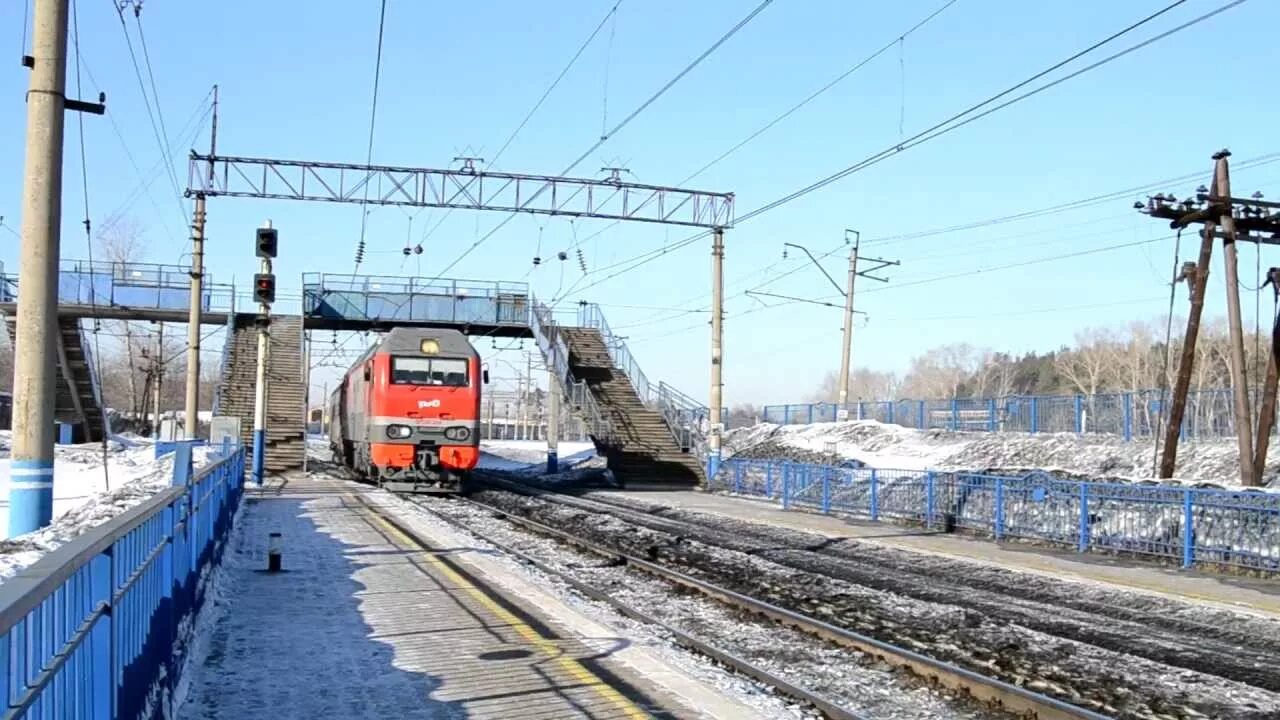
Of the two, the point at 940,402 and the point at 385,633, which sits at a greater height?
the point at 940,402

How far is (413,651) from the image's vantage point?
30.0 ft

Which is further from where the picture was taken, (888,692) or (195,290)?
(195,290)

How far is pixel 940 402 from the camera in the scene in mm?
39250

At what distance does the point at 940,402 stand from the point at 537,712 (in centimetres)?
3377

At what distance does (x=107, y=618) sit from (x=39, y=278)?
698 cm

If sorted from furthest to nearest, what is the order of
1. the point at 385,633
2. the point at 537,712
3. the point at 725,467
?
the point at 725,467, the point at 385,633, the point at 537,712

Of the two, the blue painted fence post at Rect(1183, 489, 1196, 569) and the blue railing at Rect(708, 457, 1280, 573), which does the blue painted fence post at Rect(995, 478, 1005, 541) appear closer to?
the blue railing at Rect(708, 457, 1280, 573)

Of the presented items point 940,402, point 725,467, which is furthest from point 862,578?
point 940,402

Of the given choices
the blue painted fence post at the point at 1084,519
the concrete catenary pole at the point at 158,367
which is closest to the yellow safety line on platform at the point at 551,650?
the blue painted fence post at the point at 1084,519

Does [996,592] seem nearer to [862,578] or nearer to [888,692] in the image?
[862,578]

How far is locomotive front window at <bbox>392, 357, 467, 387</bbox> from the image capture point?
2838 centimetres

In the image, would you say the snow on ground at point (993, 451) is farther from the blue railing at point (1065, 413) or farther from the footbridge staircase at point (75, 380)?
the footbridge staircase at point (75, 380)

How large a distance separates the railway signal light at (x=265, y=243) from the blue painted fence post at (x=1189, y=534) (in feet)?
58.4

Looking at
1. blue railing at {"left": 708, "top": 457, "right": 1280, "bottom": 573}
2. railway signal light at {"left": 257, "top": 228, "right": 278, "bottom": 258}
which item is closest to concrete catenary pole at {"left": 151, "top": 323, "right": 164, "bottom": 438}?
railway signal light at {"left": 257, "top": 228, "right": 278, "bottom": 258}
